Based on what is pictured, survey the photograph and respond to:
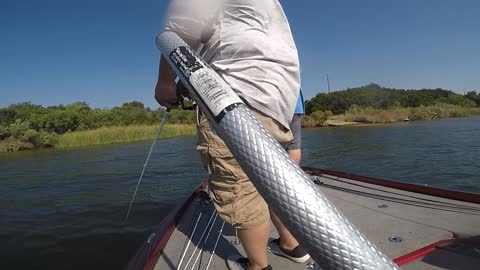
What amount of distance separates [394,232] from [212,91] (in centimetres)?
208

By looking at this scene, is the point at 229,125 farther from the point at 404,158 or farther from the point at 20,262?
the point at 404,158

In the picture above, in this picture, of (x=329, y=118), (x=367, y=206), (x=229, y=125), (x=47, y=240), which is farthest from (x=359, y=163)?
(x=329, y=118)

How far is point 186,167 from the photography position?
1054 centimetres

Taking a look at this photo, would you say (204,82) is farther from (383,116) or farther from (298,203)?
(383,116)

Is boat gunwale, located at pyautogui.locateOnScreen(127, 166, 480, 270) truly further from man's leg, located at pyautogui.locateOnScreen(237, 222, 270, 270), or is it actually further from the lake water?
the lake water

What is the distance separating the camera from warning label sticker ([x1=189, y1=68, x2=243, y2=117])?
63 centimetres

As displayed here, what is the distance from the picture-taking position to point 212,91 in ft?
2.19

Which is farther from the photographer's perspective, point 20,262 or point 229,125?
point 20,262

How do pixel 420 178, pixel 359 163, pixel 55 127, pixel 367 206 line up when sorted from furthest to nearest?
pixel 55 127 < pixel 359 163 < pixel 420 178 < pixel 367 206

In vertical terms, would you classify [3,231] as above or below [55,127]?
below

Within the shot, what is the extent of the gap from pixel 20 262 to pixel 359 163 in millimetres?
8562

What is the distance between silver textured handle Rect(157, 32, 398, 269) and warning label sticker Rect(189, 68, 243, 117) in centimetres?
3

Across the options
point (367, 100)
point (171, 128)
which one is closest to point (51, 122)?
point (171, 128)

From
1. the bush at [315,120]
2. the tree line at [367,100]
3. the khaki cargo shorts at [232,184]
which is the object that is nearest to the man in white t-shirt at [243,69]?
the khaki cargo shorts at [232,184]
